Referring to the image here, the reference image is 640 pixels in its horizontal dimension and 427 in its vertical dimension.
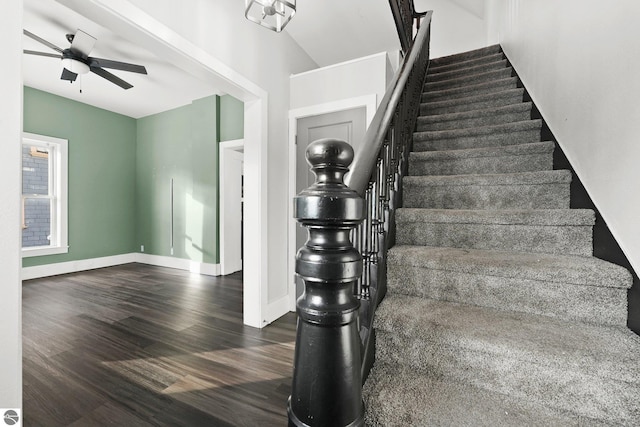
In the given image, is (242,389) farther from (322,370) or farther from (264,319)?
(322,370)

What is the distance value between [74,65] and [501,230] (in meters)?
3.99

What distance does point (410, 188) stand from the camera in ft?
5.51

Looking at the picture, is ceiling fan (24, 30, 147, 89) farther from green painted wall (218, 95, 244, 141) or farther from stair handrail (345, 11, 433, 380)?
stair handrail (345, 11, 433, 380)

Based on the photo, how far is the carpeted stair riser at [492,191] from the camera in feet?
4.63

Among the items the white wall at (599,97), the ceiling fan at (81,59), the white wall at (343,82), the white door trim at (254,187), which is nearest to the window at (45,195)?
the ceiling fan at (81,59)

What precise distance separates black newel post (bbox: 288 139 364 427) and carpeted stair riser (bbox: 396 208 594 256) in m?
0.93

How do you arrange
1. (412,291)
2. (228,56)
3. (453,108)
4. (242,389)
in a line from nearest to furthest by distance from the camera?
1. (412,291)
2. (242,389)
3. (228,56)
4. (453,108)

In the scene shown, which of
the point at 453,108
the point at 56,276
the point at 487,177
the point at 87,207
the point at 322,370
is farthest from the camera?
the point at 87,207

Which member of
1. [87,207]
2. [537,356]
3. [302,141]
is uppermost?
[302,141]

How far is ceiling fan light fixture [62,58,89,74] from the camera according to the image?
8.90 ft

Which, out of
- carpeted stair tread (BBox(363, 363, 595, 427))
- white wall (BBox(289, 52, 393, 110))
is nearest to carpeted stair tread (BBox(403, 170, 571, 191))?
carpeted stair tread (BBox(363, 363, 595, 427))

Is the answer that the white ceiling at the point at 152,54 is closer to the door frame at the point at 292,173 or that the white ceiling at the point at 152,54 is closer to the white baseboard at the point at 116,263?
the door frame at the point at 292,173

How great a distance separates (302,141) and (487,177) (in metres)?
1.92

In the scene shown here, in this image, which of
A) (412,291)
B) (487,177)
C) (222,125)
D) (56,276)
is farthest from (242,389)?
(56,276)
